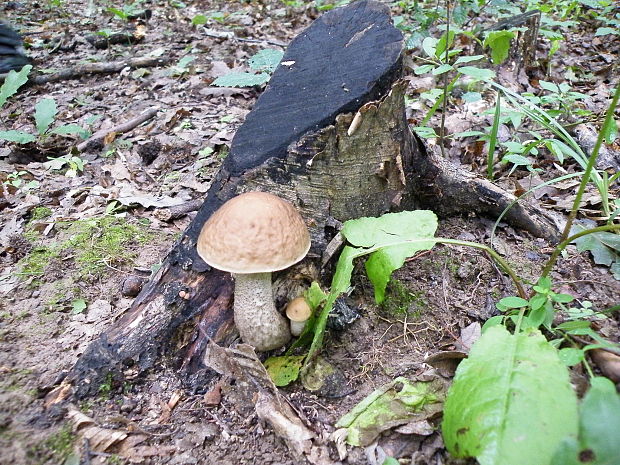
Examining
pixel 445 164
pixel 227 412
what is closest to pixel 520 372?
pixel 227 412

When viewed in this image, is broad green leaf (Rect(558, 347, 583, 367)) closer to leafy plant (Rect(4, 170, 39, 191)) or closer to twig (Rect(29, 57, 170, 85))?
leafy plant (Rect(4, 170, 39, 191))

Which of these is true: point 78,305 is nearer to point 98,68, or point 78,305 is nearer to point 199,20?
point 98,68

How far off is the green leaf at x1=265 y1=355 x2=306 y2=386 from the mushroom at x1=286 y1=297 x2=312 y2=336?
175 millimetres

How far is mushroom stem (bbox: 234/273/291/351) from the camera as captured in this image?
2.37m

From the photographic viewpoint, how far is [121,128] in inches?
235

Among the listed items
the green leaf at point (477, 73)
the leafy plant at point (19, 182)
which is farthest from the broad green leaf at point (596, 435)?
the leafy plant at point (19, 182)

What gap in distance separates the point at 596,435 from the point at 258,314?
1621mm

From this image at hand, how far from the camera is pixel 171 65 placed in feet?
26.9

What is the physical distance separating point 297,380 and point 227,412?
42 centimetres

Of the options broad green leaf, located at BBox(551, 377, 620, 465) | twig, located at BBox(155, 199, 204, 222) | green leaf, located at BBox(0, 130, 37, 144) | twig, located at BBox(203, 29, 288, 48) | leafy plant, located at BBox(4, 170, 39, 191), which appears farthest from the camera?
twig, located at BBox(203, 29, 288, 48)

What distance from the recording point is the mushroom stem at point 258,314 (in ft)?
7.76

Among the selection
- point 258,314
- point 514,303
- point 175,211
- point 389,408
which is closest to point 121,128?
point 175,211

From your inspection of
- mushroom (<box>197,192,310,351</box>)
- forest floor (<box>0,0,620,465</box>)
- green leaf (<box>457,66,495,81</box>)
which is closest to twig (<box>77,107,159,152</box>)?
forest floor (<box>0,0,620,465</box>)

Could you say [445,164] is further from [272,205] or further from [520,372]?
[520,372]
